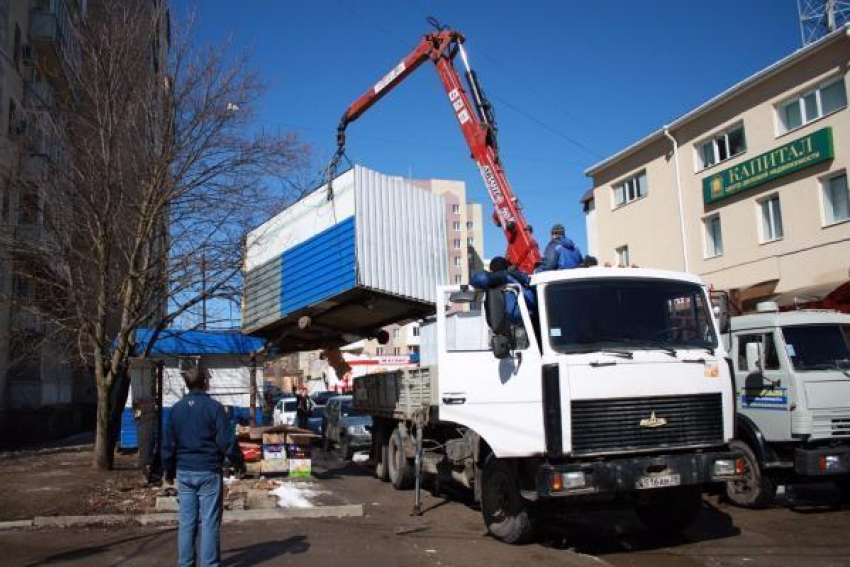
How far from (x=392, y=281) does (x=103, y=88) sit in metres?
6.32

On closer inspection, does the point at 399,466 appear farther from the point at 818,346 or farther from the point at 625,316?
the point at 818,346

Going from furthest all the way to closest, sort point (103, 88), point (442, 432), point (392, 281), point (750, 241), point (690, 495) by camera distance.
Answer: point (750, 241) < point (103, 88) < point (392, 281) < point (442, 432) < point (690, 495)

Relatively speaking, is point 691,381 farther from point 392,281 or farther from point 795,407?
point 392,281

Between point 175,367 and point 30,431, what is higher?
point 175,367

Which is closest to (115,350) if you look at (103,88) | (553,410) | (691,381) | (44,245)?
(44,245)

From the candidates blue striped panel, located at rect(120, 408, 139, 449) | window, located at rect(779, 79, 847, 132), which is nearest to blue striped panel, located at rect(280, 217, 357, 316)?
blue striped panel, located at rect(120, 408, 139, 449)

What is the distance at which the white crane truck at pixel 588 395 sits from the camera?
22.4 feet

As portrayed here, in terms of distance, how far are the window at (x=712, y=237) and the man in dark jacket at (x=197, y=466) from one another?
2280 centimetres

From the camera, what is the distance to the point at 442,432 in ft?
31.5

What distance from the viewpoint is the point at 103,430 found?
12.9 metres

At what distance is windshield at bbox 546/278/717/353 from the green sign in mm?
15848

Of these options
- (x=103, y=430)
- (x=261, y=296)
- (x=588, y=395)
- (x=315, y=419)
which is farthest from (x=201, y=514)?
(x=315, y=419)

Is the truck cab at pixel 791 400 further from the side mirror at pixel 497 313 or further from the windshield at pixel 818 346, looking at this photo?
the side mirror at pixel 497 313

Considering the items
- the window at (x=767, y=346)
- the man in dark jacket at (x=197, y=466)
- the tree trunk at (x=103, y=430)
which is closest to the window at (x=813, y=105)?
the window at (x=767, y=346)
